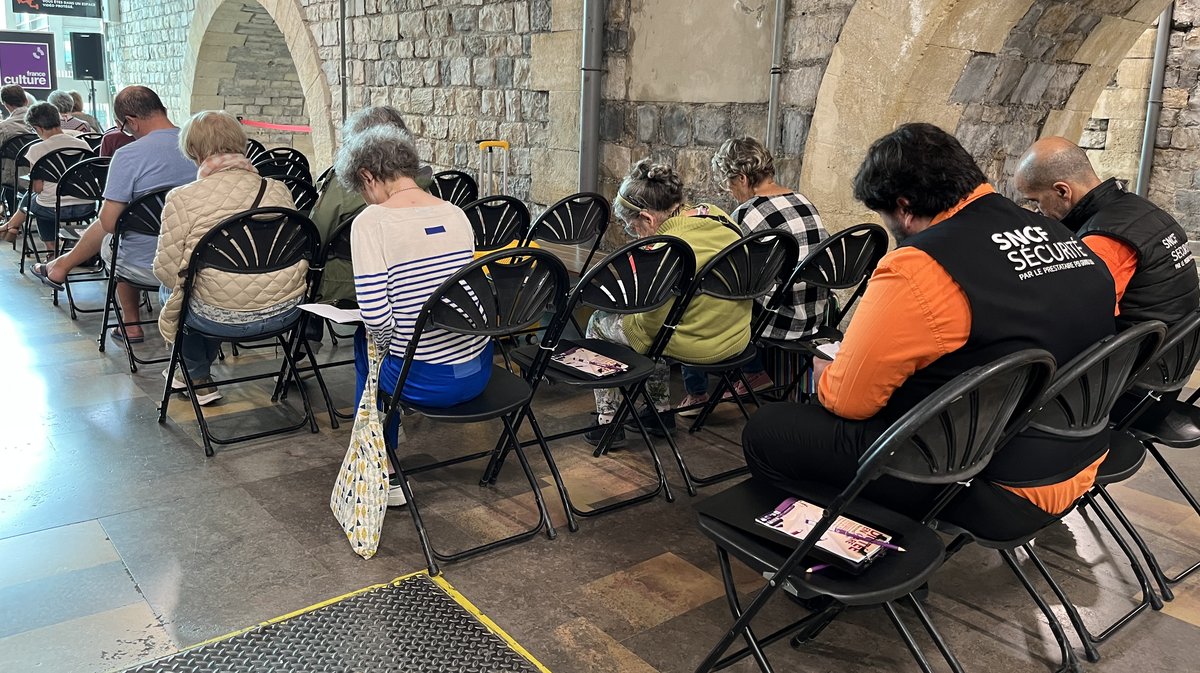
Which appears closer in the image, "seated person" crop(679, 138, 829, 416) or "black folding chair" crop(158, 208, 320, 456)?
"black folding chair" crop(158, 208, 320, 456)

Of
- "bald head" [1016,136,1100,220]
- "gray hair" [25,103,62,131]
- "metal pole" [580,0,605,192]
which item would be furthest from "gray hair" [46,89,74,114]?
"bald head" [1016,136,1100,220]

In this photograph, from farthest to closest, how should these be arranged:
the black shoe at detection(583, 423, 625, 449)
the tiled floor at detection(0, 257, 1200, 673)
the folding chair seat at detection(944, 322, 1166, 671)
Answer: the black shoe at detection(583, 423, 625, 449) → the tiled floor at detection(0, 257, 1200, 673) → the folding chair seat at detection(944, 322, 1166, 671)

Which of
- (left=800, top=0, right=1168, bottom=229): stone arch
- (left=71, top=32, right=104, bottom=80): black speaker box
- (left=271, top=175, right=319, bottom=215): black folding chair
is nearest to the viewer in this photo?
(left=800, top=0, right=1168, bottom=229): stone arch

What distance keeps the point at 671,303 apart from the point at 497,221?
1311 millimetres

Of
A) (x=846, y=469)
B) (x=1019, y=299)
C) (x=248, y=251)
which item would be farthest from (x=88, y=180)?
(x=1019, y=299)

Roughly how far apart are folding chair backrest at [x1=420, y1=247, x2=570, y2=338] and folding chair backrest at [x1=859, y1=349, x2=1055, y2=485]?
1128 millimetres

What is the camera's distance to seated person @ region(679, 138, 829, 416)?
11.3 ft

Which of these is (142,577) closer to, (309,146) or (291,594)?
(291,594)

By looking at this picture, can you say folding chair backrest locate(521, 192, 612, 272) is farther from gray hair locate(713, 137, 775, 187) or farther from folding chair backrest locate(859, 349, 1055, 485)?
folding chair backrest locate(859, 349, 1055, 485)

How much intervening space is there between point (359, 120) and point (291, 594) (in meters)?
1.92

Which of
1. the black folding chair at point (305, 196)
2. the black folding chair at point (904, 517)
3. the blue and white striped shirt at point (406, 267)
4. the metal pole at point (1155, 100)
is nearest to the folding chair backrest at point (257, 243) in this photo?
the blue and white striped shirt at point (406, 267)

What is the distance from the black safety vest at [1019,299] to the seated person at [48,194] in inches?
187

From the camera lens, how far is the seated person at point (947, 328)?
1791mm

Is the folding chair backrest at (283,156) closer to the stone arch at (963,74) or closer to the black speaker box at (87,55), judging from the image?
the stone arch at (963,74)
